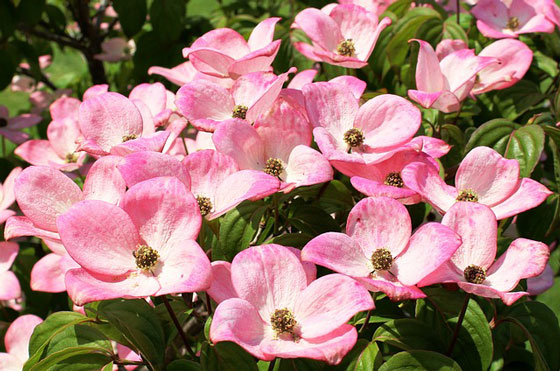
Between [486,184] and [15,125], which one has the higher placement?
[486,184]

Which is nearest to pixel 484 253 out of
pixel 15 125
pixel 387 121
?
pixel 387 121

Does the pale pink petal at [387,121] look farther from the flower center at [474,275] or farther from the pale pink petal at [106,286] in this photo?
the pale pink petal at [106,286]

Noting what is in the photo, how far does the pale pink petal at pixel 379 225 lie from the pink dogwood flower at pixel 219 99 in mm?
225

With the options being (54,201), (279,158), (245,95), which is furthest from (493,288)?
(54,201)

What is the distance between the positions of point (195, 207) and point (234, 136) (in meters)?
0.14

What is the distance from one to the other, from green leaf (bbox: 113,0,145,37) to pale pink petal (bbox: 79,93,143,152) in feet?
2.79

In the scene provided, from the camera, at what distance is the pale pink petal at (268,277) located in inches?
28.6

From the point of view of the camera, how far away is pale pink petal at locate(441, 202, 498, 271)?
0.77m

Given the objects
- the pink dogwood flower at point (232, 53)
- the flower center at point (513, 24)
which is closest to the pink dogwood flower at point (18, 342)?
the pink dogwood flower at point (232, 53)

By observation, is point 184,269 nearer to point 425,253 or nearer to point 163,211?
point 163,211

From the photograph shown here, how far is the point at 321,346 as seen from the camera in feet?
2.20

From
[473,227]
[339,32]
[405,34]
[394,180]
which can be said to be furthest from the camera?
[405,34]

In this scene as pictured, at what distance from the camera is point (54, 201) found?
0.83m

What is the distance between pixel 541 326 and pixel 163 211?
537 mm
